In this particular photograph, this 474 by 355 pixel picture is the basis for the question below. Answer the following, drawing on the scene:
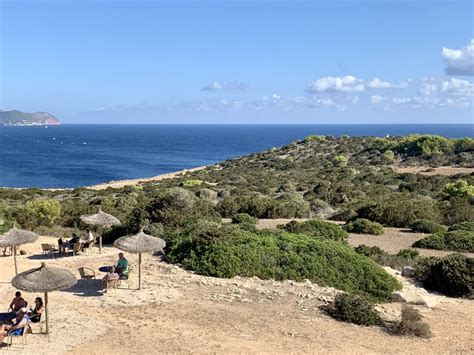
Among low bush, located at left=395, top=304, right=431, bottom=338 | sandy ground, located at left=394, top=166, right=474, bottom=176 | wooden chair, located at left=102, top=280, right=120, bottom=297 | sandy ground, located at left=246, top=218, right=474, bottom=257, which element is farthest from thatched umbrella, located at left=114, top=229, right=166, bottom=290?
sandy ground, located at left=394, top=166, right=474, bottom=176

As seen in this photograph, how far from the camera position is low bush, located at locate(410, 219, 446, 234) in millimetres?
23312

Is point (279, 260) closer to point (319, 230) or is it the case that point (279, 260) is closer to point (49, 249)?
point (319, 230)

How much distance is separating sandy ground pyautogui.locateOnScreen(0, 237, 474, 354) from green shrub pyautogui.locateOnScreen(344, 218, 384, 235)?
8.63m

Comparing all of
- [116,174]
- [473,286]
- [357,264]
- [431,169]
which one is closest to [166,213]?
[357,264]

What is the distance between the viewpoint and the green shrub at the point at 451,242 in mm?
20156

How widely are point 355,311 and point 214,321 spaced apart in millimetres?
3644

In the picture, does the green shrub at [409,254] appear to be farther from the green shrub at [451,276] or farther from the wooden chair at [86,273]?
the wooden chair at [86,273]

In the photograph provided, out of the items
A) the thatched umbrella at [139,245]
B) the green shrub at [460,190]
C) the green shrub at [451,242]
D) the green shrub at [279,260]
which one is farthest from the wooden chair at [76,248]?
the green shrub at [460,190]

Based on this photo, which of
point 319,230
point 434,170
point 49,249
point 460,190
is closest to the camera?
point 49,249

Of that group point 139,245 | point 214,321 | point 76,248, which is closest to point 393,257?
point 214,321

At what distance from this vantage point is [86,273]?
1470cm

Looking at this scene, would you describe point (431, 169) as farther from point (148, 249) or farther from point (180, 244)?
point (148, 249)

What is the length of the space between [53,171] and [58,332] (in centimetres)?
7326

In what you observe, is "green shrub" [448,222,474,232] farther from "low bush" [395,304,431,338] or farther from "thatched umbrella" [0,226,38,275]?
"thatched umbrella" [0,226,38,275]
